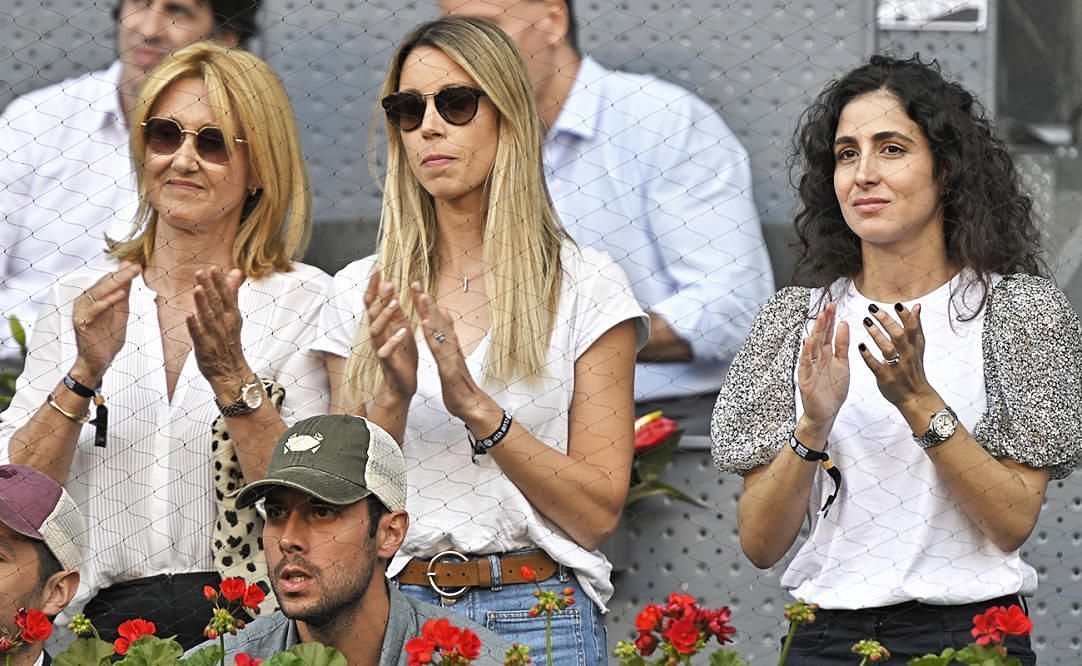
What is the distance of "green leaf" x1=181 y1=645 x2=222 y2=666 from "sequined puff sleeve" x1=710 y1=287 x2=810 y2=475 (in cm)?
105

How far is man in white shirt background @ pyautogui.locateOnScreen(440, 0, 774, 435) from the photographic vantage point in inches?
144

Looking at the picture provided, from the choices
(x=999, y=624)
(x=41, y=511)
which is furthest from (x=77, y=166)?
(x=999, y=624)

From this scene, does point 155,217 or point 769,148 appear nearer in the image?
point 155,217

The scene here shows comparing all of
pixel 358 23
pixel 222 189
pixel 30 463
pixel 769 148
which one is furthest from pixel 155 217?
pixel 769 148

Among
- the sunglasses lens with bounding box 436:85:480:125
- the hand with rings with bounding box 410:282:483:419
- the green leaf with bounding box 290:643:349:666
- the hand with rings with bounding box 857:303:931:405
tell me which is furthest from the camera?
the sunglasses lens with bounding box 436:85:480:125

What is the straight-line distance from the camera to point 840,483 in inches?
114

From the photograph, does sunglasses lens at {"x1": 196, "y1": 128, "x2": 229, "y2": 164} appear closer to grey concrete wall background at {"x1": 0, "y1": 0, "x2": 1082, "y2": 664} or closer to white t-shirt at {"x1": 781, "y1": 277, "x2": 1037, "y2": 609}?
grey concrete wall background at {"x1": 0, "y1": 0, "x2": 1082, "y2": 664}

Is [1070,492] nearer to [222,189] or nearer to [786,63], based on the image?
[786,63]

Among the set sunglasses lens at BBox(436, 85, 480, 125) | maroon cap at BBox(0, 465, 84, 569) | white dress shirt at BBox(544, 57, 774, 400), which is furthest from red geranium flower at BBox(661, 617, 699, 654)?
white dress shirt at BBox(544, 57, 774, 400)

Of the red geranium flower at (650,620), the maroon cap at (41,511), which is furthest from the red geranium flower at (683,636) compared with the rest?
the maroon cap at (41,511)

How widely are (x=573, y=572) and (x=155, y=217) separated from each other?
1043mm

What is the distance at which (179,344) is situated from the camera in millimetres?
3164

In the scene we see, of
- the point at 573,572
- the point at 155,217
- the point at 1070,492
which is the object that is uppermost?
the point at 155,217

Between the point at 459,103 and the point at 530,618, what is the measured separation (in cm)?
90
